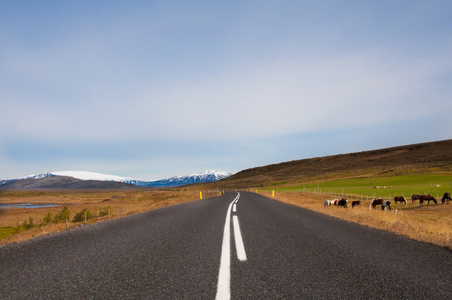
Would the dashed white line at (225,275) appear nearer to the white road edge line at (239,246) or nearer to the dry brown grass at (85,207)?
the white road edge line at (239,246)

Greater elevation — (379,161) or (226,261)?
(379,161)

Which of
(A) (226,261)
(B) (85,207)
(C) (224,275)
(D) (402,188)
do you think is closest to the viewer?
(C) (224,275)

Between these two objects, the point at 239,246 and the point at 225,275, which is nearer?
the point at 225,275

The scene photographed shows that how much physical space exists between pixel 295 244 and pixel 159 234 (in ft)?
13.4

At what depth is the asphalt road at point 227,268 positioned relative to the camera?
140 inches

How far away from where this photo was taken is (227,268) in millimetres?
4488

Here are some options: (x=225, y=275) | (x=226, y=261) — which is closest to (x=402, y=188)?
(x=226, y=261)

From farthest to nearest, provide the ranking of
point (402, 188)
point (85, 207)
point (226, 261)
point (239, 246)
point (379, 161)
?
point (379, 161) < point (402, 188) < point (85, 207) < point (239, 246) < point (226, 261)

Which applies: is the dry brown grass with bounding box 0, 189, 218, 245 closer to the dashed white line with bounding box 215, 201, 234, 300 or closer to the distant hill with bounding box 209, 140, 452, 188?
the dashed white line with bounding box 215, 201, 234, 300

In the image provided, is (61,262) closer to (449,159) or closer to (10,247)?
(10,247)

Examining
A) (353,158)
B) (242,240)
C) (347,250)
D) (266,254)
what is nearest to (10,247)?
(242,240)

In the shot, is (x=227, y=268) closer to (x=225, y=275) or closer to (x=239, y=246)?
(x=225, y=275)

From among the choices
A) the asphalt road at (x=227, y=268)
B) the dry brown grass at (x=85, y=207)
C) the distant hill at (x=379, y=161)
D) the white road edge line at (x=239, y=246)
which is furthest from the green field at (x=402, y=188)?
the distant hill at (x=379, y=161)

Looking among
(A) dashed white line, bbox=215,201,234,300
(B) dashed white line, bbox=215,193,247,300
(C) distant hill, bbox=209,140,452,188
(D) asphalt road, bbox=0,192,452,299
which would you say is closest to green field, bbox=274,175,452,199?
(D) asphalt road, bbox=0,192,452,299
